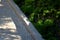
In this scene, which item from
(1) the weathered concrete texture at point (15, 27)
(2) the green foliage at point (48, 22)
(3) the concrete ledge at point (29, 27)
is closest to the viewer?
(3) the concrete ledge at point (29, 27)

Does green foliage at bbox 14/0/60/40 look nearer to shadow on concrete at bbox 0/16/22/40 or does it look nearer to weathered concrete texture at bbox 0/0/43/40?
weathered concrete texture at bbox 0/0/43/40

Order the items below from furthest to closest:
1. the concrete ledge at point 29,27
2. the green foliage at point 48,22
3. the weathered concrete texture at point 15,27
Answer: the green foliage at point 48,22 < the weathered concrete texture at point 15,27 < the concrete ledge at point 29,27

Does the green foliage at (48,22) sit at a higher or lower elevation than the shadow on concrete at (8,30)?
higher

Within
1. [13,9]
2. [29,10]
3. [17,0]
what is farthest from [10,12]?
[17,0]

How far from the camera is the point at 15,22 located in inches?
323

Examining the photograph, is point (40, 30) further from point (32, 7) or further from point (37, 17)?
point (32, 7)

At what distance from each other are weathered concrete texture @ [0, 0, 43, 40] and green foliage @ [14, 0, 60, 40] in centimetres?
28

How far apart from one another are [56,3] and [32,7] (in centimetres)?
165

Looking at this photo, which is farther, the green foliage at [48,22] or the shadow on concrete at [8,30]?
the green foliage at [48,22]

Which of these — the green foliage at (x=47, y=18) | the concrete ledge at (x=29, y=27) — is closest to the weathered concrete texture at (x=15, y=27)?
the concrete ledge at (x=29, y=27)

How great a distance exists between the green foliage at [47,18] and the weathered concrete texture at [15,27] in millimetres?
277

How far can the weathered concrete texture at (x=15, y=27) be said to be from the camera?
22.4 ft

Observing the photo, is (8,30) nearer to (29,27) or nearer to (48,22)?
(29,27)

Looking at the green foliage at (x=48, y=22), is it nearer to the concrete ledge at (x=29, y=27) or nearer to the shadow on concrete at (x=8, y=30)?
the concrete ledge at (x=29, y=27)
